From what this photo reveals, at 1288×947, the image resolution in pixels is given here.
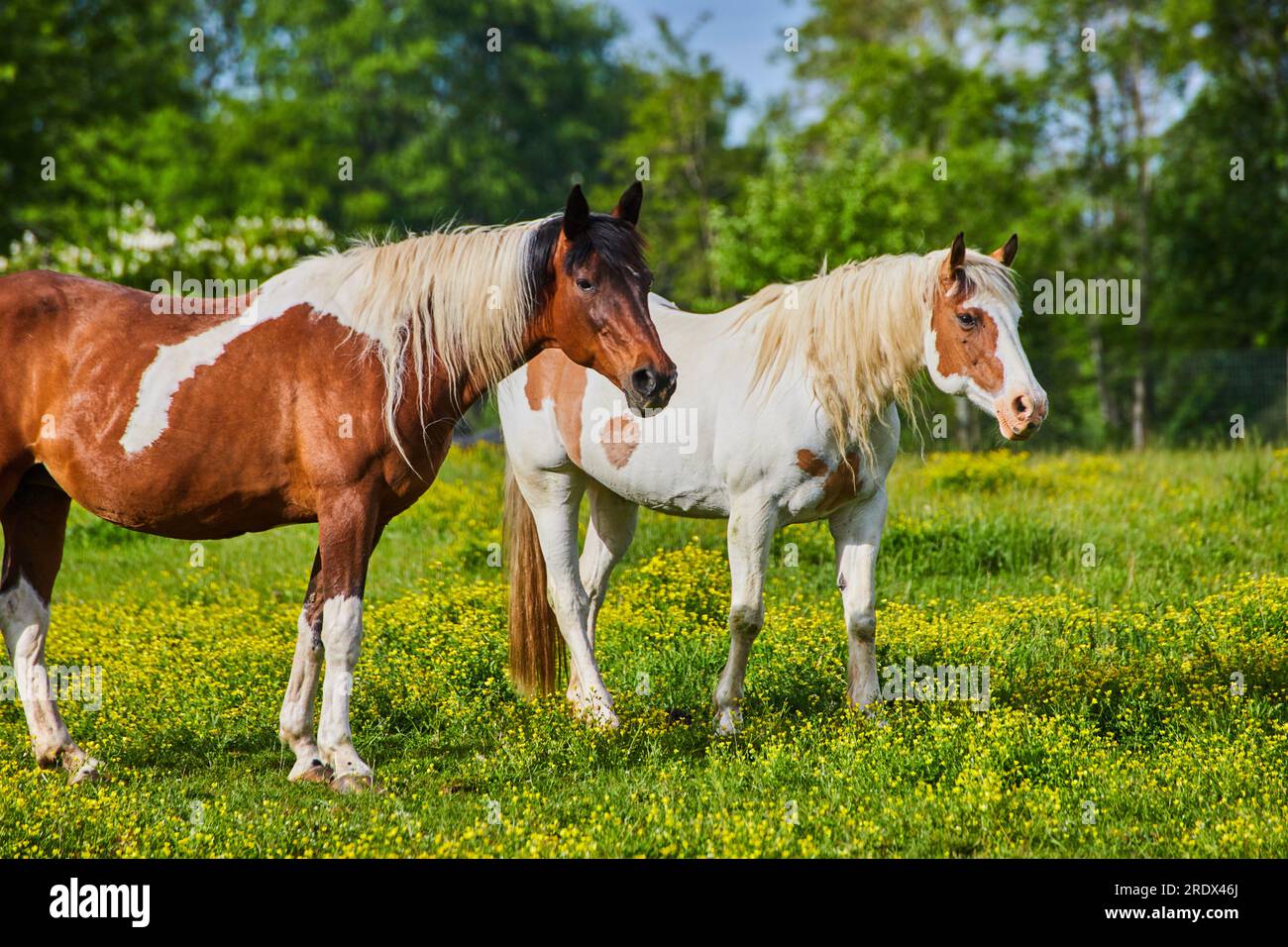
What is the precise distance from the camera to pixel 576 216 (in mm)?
5180

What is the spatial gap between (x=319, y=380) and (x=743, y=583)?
2237mm

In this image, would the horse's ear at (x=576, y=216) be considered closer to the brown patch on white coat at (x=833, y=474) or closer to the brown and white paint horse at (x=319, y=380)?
the brown and white paint horse at (x=319, y=380)

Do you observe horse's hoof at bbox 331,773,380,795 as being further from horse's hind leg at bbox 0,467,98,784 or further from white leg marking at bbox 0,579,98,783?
white leg marking at bbox 0,579,98,783

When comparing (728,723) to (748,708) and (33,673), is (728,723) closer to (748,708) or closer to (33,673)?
(748,708)

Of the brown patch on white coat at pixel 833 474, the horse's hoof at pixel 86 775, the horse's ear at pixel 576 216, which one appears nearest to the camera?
the horse's ear at pixel 576 216

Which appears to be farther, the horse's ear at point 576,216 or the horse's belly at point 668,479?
the horse's belly at point 668,479

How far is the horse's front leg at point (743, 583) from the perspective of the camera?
6215 mm

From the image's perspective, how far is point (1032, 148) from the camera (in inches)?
1168

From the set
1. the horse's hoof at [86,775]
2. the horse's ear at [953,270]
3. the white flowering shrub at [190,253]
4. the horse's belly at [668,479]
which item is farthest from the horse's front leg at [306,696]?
the white flowering shrub at [190,253]

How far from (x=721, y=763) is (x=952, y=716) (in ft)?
4.09

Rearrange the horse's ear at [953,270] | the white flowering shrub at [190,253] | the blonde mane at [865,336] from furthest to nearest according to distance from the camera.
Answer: the white flowering shrub at [190,253]
the blonde mane at [865,336]
the horse's ear at [953,270]

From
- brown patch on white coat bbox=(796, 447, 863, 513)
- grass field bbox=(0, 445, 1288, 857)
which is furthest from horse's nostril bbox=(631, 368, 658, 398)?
grass field bbox=(0, 445, 1288, 857)

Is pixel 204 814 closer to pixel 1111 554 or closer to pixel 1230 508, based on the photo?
pixel 1111 554

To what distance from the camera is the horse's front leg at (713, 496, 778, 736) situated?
20.4ft
